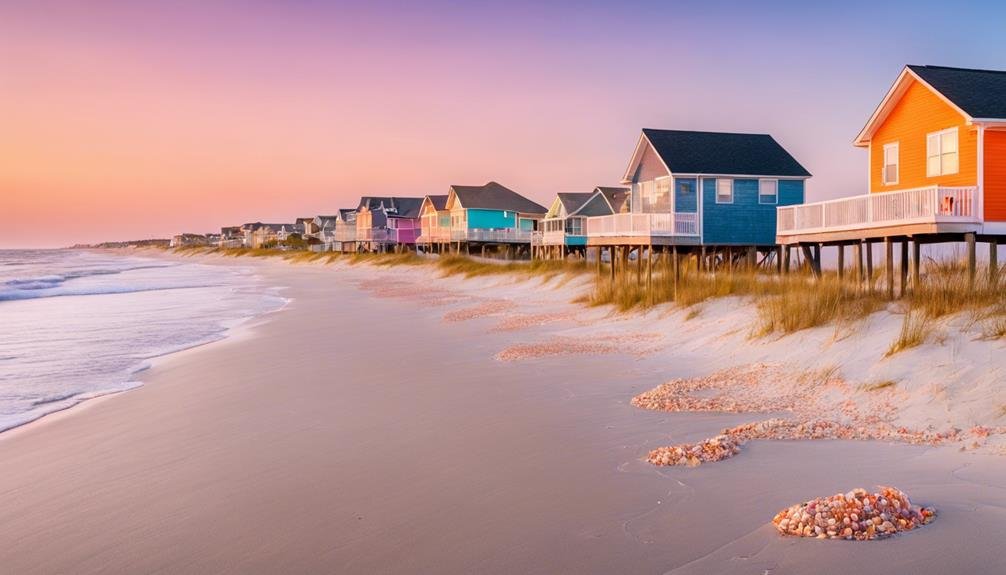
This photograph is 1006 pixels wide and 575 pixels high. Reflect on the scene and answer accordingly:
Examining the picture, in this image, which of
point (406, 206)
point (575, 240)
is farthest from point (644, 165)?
point (406, 206)

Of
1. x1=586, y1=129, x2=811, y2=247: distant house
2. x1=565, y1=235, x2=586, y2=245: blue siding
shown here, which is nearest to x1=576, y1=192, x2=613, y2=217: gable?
x1=565, y1=235, x2=586, y2=245: blue siding

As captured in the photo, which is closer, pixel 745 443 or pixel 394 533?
pixel 394 533

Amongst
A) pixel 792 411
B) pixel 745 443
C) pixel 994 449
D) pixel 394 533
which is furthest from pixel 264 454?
pixel 994 449

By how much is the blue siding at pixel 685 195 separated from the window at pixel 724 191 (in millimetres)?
1024

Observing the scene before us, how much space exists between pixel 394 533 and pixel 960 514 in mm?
3967

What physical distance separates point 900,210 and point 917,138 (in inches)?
191

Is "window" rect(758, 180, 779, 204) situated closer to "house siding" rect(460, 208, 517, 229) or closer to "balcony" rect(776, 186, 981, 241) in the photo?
"balcony" rect(776, 186, 981, 241)

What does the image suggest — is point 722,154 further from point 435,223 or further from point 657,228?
point 435,223

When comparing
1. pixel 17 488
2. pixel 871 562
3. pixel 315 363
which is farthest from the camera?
pixel 315 363

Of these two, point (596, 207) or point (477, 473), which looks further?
point (596, 207)

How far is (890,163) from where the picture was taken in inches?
860

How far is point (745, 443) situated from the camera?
7000 mm

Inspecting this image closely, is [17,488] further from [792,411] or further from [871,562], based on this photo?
[792,411]

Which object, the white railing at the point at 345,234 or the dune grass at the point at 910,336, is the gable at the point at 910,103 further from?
the white railing at the point at 345,234
